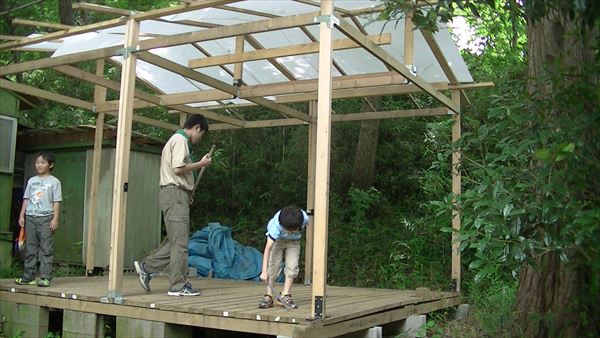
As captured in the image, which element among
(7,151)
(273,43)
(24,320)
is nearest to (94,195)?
(7,151)

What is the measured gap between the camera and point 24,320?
630 cm

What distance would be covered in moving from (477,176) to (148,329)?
3.15 meters

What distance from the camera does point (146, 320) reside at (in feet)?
17.8

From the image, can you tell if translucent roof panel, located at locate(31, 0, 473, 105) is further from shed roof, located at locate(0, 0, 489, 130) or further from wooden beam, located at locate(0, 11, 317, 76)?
wooden beam, located at locate(0, 11, 317, 76)

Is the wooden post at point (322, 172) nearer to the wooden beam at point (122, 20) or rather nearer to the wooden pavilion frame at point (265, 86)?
the wooden pavilion frame at point (265, 86)

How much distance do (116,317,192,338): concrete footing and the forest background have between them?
2.41 metres

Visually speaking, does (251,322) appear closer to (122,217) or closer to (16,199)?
(122,217)

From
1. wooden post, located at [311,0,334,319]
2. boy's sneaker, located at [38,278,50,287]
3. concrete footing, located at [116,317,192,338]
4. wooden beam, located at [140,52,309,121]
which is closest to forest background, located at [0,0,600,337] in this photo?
wooden post, located at [311,0,334,319]

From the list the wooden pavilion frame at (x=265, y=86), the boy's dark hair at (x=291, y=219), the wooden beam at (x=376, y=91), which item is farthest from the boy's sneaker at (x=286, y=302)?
the wooden beam at (x=376, y=91)

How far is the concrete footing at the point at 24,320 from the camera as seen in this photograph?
245 inches

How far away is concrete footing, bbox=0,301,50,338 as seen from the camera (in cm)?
621

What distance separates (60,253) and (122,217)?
510 cm

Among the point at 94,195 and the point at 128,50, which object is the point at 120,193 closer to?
the point at 128,50

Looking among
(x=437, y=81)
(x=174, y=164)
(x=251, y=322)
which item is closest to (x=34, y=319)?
(x=174, y=164)
